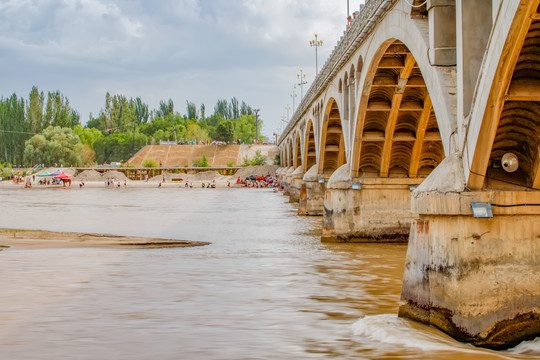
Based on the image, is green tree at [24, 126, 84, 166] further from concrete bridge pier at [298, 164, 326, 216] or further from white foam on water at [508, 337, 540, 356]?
white foam on water at [508, 337, 540, 356]

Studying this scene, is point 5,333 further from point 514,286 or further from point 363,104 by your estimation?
point 363,104

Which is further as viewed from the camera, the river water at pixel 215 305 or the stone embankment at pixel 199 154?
the stone embankment at pixel 199 154

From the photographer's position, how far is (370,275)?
16.3 meters

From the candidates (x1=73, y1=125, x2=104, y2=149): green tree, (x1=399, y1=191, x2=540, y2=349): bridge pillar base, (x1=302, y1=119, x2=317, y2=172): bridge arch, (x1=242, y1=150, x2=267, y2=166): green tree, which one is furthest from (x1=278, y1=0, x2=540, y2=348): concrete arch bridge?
(x1=73, y1=125, x2=104, y2=149): green tree

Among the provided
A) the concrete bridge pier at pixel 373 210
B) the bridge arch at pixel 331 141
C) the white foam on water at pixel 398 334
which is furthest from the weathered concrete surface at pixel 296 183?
the white foam on water at pixel 398 334

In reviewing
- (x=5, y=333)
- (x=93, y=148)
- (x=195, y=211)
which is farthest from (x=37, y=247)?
(x=93, y=148)

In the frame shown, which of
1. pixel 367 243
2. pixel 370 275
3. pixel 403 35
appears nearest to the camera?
pixel 403 35

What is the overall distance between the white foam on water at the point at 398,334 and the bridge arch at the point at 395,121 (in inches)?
391

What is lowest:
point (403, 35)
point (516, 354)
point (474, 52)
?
point (516, 354)

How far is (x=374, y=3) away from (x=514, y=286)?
35.3 feet

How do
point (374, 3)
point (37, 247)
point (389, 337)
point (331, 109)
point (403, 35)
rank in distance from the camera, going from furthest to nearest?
point (331, 109) < point (37, 247) < point (374, 3) < point (403, 35) < point (389, 337)

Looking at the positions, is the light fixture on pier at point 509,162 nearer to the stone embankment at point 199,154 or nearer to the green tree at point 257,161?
the green tree at point 257,161

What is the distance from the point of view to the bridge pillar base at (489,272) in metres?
9.51

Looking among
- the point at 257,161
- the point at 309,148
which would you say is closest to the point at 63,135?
the point at 257,161
